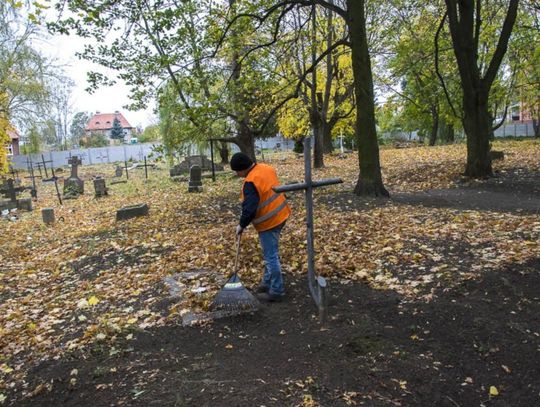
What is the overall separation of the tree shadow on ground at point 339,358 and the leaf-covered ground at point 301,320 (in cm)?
2

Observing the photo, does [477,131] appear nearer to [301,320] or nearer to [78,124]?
[301,320]

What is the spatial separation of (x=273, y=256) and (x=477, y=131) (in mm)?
10219

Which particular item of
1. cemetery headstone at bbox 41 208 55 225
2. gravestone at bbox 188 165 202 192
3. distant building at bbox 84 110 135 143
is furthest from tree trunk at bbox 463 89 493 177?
distant building at bbox 84 110 135 143

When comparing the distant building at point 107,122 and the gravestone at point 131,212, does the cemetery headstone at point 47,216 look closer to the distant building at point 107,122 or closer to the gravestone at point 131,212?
the gravestone at point 131,212

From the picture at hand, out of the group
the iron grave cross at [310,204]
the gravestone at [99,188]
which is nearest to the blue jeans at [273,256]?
the iron grave cross at [310,204]

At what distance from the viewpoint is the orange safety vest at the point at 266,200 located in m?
5.11

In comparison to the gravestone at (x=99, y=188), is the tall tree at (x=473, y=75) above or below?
above

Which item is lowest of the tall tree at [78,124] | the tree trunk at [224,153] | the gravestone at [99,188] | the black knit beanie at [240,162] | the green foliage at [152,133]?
the gravestone at [99,188]

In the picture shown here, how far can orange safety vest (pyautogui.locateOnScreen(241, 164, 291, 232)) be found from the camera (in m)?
5.11

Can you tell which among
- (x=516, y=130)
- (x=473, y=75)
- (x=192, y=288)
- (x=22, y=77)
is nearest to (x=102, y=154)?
(x=22, y=77)

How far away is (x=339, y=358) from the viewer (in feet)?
13.2

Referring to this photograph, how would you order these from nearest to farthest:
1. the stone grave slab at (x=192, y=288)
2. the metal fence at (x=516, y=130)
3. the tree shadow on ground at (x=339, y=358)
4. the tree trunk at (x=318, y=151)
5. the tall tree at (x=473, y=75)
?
the tree shadow on ground at (x=339, y=358) < the stone grave slab at (x=192, y=288) < the tall tree at (x=473, y=75) < the tree trunk at (x=318, y=151) < the metal fence at (x=516, y=130)

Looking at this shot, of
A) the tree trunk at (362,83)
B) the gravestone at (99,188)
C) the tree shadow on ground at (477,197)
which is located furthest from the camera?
the gravestone at (99,188)

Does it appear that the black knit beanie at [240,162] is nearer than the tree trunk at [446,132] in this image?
Yes
